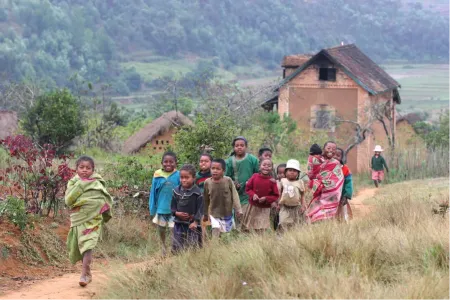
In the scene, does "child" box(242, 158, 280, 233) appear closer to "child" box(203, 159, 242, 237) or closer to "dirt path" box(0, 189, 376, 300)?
"child" box(203, 159, 242, 237)

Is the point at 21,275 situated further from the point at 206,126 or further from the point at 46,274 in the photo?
the point at 206,126

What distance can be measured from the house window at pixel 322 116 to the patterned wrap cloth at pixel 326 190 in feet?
90.1

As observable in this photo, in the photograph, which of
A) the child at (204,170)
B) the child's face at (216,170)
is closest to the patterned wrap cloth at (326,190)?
the child at (204,170)

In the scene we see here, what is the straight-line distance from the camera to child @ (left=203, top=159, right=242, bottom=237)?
10.4 meters

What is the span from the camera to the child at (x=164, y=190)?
10.7m

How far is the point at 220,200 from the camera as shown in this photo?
10.5m

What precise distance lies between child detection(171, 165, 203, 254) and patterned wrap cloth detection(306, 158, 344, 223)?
2335 millimetres

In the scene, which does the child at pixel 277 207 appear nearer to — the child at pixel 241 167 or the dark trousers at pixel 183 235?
the child at pixel 241 167

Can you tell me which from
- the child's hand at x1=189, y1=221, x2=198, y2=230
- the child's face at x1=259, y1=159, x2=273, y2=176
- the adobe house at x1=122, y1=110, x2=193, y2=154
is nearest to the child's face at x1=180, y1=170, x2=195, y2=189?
the child's hand at x1=189, y1=221, x2=198, y2=230

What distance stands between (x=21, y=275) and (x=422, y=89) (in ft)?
366

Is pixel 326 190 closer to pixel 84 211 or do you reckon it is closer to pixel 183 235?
pixel 183 235

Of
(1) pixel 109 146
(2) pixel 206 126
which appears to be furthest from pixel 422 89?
(2) pixel 206 126

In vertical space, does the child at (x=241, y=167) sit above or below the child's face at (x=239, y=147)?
→ below

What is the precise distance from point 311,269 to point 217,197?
316 centimetres
